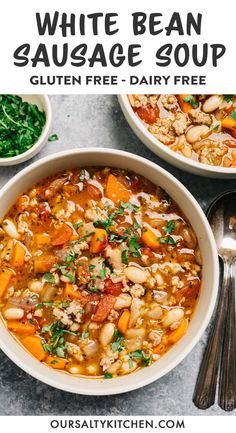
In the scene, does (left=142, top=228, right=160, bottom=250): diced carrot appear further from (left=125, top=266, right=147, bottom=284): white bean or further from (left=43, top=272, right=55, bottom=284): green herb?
(left=43, top=272, right=55, bottom=284): green herb

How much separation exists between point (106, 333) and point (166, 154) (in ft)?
3.51

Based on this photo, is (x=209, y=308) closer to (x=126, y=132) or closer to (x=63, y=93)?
(x=126, y=132)

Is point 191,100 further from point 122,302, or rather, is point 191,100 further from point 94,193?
point 122,302

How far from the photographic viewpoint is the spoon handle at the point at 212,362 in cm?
360

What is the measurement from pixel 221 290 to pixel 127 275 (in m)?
0.63

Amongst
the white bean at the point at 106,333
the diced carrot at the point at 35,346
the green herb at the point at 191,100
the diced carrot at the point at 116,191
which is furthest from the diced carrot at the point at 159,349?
the green herb at the point at 191,100

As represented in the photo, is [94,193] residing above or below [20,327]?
above

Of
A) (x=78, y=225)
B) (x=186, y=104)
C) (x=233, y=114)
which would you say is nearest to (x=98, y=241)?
(x=78, y=225)

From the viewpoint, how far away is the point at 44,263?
3.35 meters

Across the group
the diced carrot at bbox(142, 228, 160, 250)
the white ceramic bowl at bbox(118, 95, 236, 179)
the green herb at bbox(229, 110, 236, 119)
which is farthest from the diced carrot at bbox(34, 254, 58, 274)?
the green herb at bbox(229, 110, 236, 119)

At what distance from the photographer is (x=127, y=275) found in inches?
133

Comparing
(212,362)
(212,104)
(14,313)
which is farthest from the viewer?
(212,104)

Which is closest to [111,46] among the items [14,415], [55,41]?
[55,41]

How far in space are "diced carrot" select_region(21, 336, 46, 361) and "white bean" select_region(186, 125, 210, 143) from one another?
1.48 meters
